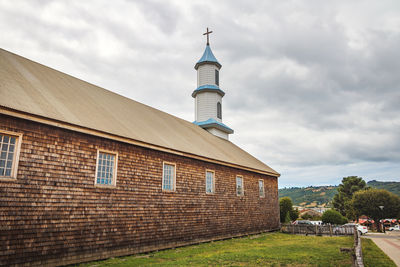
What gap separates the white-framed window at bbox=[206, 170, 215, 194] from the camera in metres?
17.5

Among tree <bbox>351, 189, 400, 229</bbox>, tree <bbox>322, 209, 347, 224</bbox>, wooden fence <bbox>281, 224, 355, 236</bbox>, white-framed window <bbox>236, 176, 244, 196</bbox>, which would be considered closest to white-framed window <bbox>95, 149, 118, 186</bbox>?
white-framed window <bbox>236, 176, 244, 196</bbox>

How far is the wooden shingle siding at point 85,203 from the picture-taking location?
8.89 metres

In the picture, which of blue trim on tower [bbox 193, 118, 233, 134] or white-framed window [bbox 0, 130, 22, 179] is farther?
blue trim on tower [bbox 193, 118, 233, 134]

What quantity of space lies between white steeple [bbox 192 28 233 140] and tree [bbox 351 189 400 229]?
33663 mm

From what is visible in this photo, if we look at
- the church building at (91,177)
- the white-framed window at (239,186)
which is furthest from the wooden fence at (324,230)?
the church building at (91,177)

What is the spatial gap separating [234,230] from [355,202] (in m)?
39.9

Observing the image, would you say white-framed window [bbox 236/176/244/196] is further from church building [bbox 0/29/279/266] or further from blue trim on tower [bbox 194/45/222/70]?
blue trim on tower [bbox 194/45/222/70]

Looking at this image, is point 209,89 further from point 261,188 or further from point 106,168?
point 106,168

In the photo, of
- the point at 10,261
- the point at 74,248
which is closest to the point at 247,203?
the point at 74,248

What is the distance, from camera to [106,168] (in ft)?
38.3

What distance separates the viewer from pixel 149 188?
13.3 meters

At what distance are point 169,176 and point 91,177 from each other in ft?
14.4

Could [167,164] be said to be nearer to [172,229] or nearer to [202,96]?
[172,229]

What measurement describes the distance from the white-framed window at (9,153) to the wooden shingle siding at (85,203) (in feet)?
0.49
